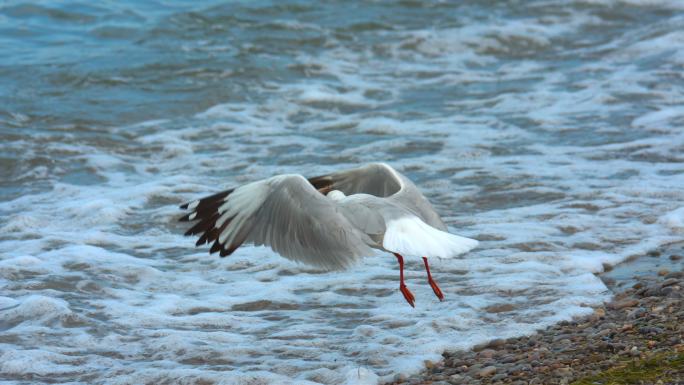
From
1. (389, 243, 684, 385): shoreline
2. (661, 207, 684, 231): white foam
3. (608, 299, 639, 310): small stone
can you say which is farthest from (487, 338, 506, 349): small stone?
(661, 207, 684, 231): white foam

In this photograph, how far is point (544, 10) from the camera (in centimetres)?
1620

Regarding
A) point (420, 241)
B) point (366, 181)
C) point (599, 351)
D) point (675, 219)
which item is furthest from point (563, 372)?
point (675, 219)

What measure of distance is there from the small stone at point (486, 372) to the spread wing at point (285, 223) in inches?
35.5

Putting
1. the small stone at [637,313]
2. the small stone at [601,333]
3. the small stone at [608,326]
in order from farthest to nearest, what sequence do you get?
the small stone at [637,313] → the small stone at [608,326] → the small stone at [601,333]

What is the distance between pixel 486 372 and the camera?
4.93 meters

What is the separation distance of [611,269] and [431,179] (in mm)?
2560

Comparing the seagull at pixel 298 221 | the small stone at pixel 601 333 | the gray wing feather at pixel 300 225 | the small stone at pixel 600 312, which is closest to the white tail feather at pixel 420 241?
the seagull at pixel 298 221

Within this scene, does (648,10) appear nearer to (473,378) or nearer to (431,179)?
(431,179)

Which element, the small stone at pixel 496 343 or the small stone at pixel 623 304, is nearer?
the small stone at pixel 496 343

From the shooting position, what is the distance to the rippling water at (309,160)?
5.76 metres

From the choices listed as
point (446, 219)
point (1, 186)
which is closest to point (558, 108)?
point (446, 219)

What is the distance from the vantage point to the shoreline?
15.0 feet

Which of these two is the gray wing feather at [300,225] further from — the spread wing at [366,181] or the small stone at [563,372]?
the small stone at [563,372]

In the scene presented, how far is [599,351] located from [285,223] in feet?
5.75
